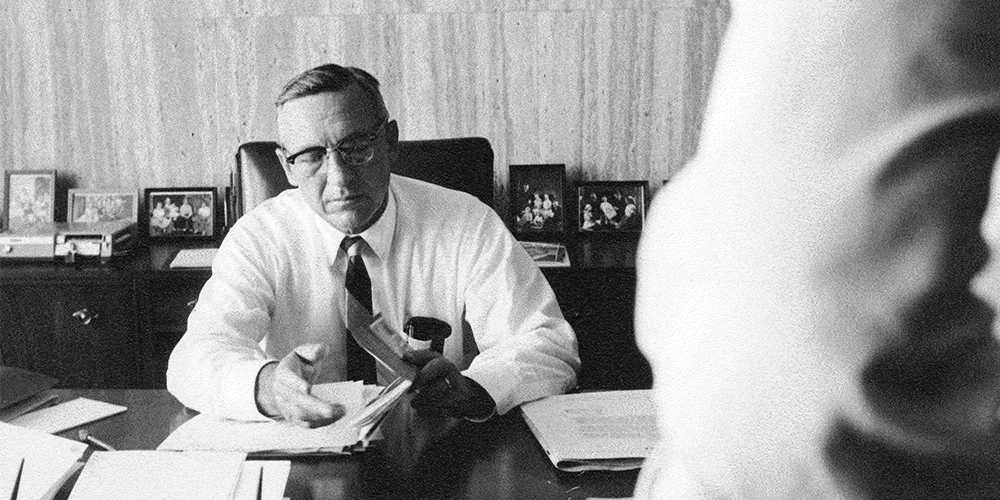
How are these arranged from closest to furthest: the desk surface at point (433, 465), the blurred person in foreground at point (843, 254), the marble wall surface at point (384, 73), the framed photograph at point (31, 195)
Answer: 1. the blurred person in foreground at point (843, 254)
2. the desk surface at point (433, 465)
3. the marble wall surface at point (384, 73)
4. the framed photograph at point (31, 195)

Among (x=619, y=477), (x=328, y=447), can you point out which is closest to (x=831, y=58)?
(x=619, y=477)

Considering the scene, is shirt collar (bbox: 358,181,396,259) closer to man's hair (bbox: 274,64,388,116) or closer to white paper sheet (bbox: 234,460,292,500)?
man's hair (bbox: 274,64,388,116)

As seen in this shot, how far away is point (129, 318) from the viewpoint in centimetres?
285

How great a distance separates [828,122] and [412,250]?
1.90 metres

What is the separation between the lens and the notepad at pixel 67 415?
4.92ft

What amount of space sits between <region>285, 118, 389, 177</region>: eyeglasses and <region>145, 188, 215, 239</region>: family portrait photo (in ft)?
4.18

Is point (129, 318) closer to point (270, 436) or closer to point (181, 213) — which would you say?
point (181, 213)

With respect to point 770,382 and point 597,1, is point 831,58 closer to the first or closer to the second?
point 770,382

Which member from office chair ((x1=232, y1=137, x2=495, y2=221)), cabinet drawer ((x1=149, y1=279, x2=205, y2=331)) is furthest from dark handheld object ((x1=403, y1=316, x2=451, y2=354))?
cabinet drawer ((x1=149, y1=279, x2=205, y2=331))

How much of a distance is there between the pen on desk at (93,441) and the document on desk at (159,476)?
0.66 feet

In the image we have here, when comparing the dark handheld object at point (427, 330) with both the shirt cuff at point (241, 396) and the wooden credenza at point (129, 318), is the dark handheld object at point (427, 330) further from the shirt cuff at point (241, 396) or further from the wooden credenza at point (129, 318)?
the wooden credenza at point (129, 318)

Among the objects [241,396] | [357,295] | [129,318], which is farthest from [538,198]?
[241,396]

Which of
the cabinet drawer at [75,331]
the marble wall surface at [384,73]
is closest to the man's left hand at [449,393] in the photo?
the cabinet drawer at [75,331]

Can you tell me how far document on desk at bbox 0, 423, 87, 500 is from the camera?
3.84 feet
